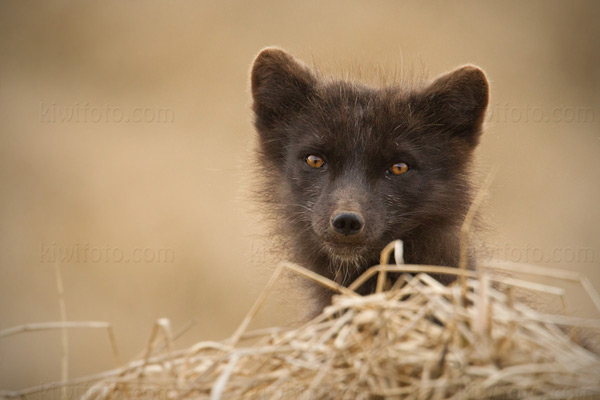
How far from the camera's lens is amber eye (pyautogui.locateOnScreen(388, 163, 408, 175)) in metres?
5.29

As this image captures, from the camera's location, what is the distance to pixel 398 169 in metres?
5.29

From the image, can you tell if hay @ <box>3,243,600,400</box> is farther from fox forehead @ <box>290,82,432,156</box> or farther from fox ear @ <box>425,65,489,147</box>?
fox ear @ <box>425,65,489,147</box>

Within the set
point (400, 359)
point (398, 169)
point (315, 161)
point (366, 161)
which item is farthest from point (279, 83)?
point (400, 359)

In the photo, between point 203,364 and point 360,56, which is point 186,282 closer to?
point 360,56

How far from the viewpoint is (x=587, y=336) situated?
4.77 meters

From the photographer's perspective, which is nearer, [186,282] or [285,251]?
[285,251]

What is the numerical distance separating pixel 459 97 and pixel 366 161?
→ 91 cm

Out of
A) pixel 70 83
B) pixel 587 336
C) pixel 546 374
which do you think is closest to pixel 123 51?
pixel 70 83

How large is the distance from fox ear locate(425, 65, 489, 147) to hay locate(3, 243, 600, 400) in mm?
2154

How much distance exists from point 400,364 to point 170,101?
10.5m

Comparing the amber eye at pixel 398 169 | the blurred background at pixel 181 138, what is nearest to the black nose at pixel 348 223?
the amber eye at pixel 398 169

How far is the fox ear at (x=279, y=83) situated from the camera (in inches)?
227

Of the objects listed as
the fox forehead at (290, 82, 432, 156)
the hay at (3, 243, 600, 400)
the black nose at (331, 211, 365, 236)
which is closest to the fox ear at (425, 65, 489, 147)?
the fox forehead at (290, 82, 432, 156)

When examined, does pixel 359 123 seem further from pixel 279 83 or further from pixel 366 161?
pixel 279 83
